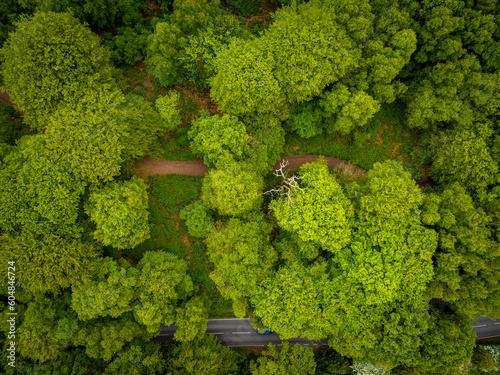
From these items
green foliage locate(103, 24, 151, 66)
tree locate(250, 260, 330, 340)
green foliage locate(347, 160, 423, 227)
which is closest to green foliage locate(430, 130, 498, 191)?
green foliage locate(347, 160, 423, 227)

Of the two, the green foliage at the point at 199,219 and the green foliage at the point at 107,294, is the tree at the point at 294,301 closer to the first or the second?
the green foliage at the point at 199,219

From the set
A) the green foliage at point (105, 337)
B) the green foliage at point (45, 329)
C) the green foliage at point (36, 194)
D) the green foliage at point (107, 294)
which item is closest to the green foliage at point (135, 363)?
the green foliage at point (105, 337)

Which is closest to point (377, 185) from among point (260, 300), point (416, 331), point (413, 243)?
point (413, 243)

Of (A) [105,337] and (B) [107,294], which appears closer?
(B) [107,294]

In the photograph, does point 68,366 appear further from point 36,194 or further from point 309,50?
point 309,50

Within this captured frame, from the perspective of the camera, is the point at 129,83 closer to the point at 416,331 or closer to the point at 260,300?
the point at 260,300

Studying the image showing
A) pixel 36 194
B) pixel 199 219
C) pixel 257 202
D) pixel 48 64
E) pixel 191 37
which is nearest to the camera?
pixel 48 64

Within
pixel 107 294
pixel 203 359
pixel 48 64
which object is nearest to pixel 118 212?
pixel 107 294
